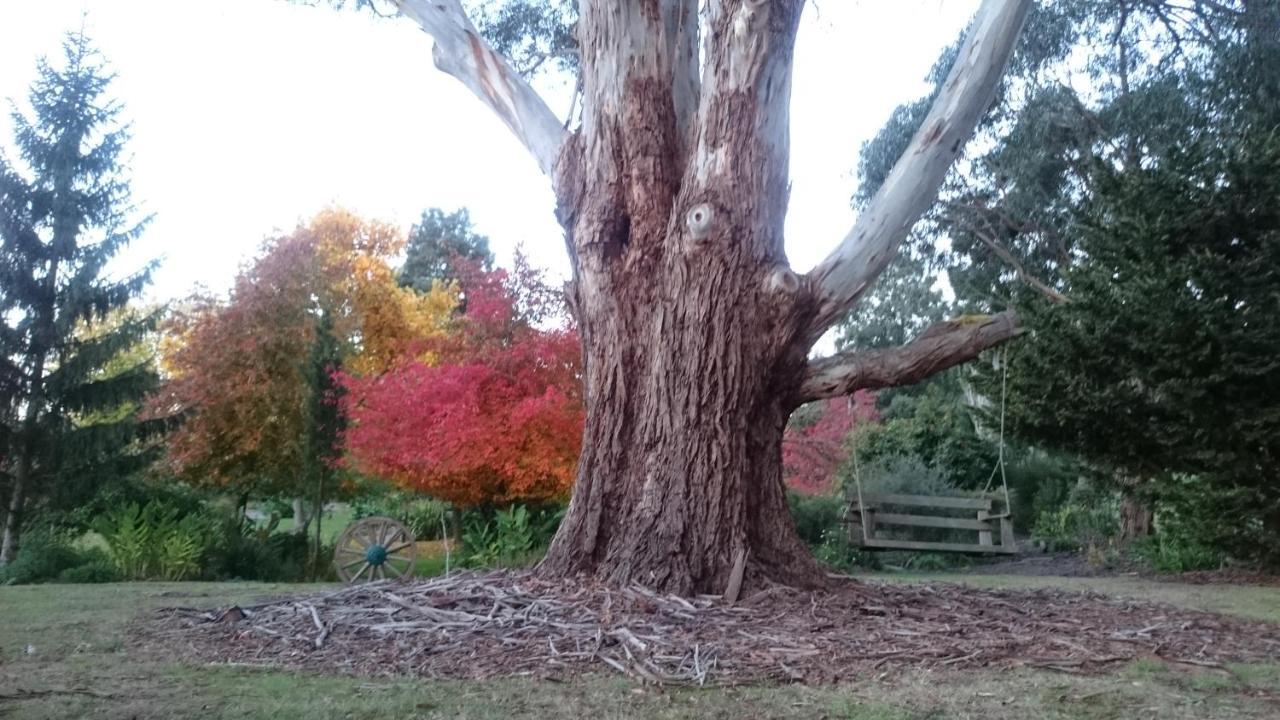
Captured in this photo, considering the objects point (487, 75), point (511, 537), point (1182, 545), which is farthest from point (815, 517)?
point (487, 75)

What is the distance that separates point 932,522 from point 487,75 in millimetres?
10944

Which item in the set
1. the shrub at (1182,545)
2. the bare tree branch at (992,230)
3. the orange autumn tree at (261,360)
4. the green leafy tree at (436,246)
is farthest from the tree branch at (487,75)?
the green leafy tree at (436,246)

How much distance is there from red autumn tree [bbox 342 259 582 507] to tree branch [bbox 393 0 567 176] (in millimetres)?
4977

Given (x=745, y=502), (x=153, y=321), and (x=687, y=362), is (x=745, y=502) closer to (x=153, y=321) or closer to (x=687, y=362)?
(x=687, y=362)

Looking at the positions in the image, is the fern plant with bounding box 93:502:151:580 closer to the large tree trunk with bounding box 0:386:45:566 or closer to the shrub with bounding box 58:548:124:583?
the shrub with bounding box 58:548:124:583

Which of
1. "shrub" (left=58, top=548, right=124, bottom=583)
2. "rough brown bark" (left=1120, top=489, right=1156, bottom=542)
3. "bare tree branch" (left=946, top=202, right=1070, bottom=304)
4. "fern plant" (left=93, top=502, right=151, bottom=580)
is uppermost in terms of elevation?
"bare tree branch" (left=946, top=202, right=1070, bottom=304)

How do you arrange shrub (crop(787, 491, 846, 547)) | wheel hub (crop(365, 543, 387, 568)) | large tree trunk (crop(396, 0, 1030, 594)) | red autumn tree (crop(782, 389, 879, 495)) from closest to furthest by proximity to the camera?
large tree trunk (crop(396, 0, 1030, 594)) < wheel hub (crop(365, 543, 387, 568)) < shrub (crop(787, 491, 846, 547)) < red autumn tree (crop(782, 389, 879, 495))

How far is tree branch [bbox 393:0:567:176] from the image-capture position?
30.3 feet

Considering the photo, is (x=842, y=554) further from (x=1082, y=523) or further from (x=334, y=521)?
(x=334, y=521)

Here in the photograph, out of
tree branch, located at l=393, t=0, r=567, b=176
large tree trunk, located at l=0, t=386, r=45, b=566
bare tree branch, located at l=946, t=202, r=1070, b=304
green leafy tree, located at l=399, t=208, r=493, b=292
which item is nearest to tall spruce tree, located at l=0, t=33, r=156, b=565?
large tree trunk, located at l=0, t=386, r=45, b=566

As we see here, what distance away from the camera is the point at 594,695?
5188mm

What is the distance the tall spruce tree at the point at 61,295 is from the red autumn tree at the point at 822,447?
36.4ft

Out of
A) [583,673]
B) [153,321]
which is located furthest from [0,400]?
[583,673]

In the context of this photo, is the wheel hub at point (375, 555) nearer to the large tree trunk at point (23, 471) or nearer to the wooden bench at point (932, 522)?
the large tree trunk at point (23, 471)
